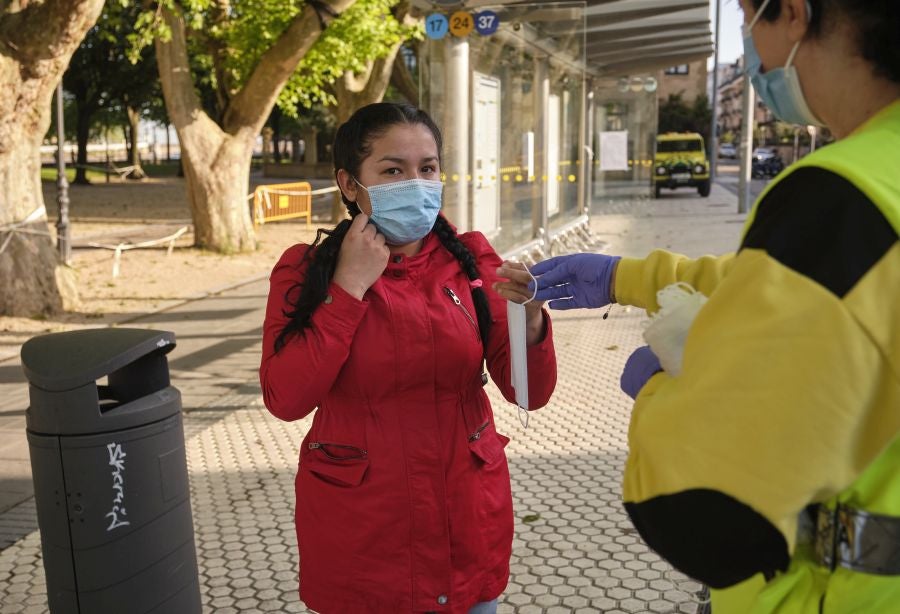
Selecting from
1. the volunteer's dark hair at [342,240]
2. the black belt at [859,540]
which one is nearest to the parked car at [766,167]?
the volunteer's dark hair at [342,240]

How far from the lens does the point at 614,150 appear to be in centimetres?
1326

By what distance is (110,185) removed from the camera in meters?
39.4

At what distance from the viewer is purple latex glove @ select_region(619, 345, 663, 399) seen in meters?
1.35

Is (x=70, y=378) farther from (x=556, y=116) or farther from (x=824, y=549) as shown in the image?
(x=556, y=116)

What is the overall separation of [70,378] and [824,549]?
2219mm

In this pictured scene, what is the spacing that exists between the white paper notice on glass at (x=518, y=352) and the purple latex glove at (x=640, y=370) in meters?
0.83

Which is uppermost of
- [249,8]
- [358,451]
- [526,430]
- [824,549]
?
[249,8]

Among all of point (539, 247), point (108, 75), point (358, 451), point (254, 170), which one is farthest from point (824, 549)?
point (254, 170)

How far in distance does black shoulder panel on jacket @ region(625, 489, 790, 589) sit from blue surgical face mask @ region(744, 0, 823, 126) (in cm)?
54

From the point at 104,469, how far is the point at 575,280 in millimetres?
1621

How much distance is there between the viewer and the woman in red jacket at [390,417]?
7.57 feet

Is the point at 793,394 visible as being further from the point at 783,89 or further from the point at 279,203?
the point at 279,203

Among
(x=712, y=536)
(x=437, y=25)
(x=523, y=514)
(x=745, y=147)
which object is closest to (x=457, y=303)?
(x=712, y=536)

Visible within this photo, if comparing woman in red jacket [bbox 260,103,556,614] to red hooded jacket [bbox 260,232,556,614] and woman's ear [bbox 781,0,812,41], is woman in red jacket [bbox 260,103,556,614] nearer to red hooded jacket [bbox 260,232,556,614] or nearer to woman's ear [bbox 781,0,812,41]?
red hooded jacket [bbox 260,232,556,614]
